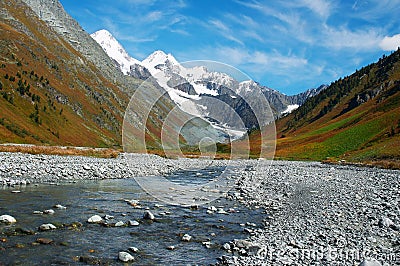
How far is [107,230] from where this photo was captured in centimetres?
1404

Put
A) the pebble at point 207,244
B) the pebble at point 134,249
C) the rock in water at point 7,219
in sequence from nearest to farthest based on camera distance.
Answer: the pebble at point 134,249, the pebble at point 207,244, the rock in water at point 7,219

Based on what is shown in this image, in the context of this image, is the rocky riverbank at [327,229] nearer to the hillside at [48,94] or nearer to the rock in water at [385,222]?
the rock in water at [385,222]

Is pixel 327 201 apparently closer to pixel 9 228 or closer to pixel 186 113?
pixel 186 113

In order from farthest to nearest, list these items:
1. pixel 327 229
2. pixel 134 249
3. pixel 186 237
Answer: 1. pixel 327 229
2. pixel 186 237
3. pixel 134 249

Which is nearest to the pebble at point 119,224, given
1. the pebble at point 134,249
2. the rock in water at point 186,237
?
the rock in water at point 186,237

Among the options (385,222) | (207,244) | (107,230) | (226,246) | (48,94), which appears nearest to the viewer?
(226,246)

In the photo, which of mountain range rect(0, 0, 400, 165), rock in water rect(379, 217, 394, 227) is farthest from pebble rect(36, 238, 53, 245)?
rock in water rect(379, 217, 394, 227)

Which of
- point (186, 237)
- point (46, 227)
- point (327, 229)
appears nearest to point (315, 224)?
point (327, 229)

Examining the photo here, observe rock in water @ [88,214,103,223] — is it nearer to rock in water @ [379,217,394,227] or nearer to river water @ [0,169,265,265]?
river water @ [0,169,265,265]

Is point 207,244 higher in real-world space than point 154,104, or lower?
lower

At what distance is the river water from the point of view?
1095 centimetres

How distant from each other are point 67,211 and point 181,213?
5.86 m

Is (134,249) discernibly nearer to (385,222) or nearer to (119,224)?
(119,224)

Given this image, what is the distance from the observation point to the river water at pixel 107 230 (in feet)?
35.9
